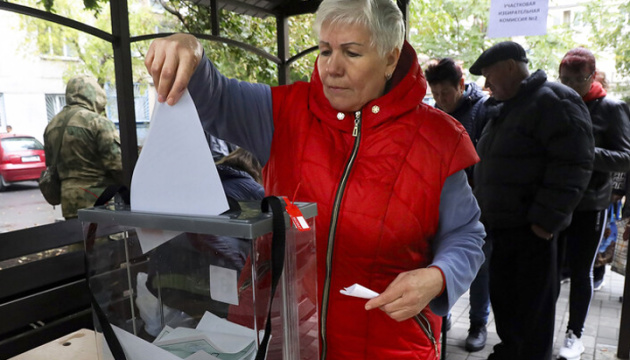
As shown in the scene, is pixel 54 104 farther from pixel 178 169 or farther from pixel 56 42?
→ pixel 178 169

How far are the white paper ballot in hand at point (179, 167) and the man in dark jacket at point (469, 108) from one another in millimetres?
2957

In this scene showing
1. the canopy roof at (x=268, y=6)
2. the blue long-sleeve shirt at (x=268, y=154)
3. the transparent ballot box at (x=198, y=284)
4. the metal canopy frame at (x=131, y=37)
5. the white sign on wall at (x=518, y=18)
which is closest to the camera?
the transparent ballot box at (x=198, y=284)

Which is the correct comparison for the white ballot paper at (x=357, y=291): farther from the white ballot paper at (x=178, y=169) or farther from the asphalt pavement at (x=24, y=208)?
the asphalt pavement at (x=24, y=208)

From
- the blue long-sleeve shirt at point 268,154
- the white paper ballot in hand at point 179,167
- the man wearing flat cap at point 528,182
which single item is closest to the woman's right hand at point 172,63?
the white paper ballot in hand at point 179,167

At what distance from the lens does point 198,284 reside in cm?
86

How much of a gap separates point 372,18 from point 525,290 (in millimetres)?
2209

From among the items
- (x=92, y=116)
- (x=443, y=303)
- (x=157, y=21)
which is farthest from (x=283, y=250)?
(x=157, y=21)

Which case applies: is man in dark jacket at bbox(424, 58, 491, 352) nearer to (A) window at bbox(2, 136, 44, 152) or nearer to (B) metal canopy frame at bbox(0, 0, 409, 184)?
(B) metal canopy frame at bbox(0, 0, 409, 184)

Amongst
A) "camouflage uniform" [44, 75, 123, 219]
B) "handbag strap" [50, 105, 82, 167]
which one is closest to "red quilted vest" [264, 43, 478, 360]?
"camouflage uniform" [44, 75, 123, 219]

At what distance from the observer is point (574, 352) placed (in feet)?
10.6

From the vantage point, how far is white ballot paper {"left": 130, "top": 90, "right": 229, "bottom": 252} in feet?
2.58

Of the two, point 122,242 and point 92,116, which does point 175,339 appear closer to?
point 122,242

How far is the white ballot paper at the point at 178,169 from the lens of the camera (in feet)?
2.58

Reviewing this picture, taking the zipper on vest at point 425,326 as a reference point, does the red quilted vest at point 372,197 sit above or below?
above
